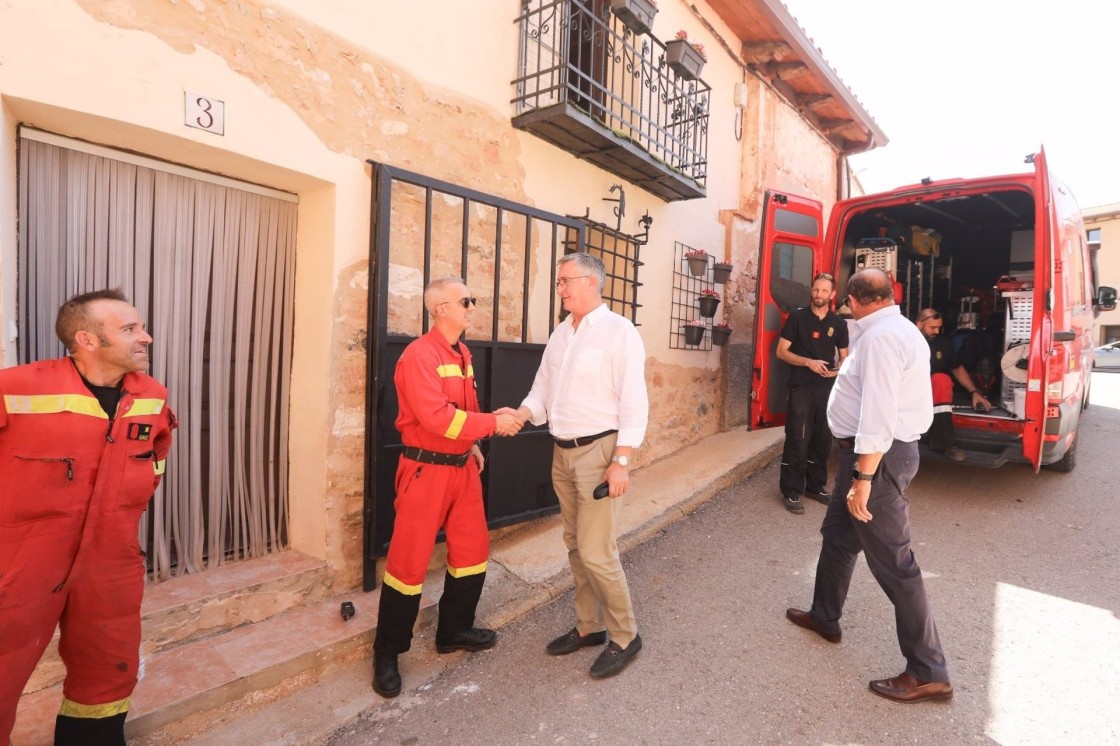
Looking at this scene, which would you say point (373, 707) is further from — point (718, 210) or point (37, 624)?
point (718, 210)

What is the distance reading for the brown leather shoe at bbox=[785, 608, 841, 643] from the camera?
291cm

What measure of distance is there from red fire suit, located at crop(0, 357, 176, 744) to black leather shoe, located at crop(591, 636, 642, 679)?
1.78 meters

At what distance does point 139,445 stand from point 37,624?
592mm

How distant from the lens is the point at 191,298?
295cm

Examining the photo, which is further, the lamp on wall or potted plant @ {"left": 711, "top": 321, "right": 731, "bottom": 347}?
the lamp on wall

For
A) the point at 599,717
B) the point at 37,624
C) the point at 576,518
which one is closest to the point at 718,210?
the point at 576,518

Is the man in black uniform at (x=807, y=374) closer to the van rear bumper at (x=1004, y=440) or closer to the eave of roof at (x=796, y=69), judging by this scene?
the van rear bumper at (x=1004, y=440)

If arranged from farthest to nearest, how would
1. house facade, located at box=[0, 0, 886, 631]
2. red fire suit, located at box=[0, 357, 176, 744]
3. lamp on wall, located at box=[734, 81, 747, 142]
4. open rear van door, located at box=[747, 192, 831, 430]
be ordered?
lamp on wall, located at box=[734, 81, 747, 142] < open rear van door, located at box=[747, 192, 831, 430] < house facade, located at box=[0, 0, 886, 631] < red fire suit, located at box=[0, 357, 176, 744]

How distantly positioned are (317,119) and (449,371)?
1.51 metres

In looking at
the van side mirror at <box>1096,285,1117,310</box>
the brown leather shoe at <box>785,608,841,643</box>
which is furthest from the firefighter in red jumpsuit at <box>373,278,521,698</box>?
the van side mirror at <box>1096,285,1117,310</box>

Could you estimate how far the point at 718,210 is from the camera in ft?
22.6

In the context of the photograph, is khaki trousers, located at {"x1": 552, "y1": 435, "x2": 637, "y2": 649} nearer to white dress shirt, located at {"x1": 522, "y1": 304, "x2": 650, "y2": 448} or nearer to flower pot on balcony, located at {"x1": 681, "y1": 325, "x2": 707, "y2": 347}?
white dress shirt, located at {"x1": 522, "y1": 304, "x2": 650, "y2": 448}

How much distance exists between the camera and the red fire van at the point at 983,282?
4.29 meters

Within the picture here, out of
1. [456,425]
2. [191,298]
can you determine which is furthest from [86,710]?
[191,298]
